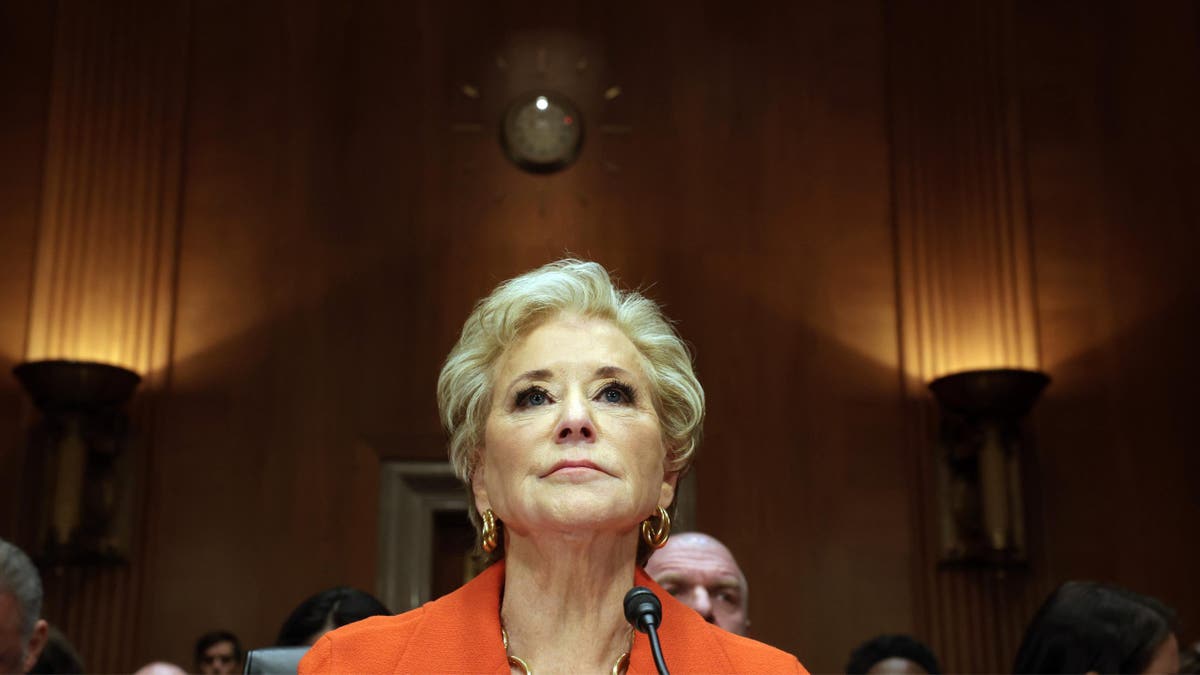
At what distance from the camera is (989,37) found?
22.9 ft

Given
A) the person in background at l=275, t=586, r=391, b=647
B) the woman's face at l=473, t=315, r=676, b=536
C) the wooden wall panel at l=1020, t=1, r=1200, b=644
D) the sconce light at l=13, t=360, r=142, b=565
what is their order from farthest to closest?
the wooden wall panel at l=1020, t=1, r=1200, b=644, the sconce light at l=13, t=360, r=142, b=565, the person in background at l=275, t=586, r=391, b=647, the woman's face at l=473, t=315, r=676, b=536

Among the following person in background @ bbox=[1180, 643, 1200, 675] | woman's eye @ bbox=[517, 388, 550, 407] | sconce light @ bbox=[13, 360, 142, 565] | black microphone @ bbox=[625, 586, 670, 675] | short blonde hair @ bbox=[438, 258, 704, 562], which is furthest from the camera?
sconce light @ bbox=[13, 360, 142, 565]

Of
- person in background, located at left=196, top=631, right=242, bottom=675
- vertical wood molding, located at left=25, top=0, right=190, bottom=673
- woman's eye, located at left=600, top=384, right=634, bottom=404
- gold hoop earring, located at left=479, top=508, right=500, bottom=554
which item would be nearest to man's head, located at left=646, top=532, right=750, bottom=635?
gold hoop earring, located at left=479, top=508, right=500, bottom=554

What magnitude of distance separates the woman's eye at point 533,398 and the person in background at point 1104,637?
63.1 inches

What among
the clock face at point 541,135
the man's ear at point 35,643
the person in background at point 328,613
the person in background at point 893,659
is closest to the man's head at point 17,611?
the man's ear at point 35,643

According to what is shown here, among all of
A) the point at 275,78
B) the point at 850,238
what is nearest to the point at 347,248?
the point at 275,78

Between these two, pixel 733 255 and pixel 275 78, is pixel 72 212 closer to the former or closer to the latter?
pixel 275 78

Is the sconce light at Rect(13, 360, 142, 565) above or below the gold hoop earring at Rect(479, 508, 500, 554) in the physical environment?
above

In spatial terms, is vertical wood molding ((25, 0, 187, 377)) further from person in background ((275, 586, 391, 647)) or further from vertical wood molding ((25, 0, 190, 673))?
person in background ((275, 586, 391, 647))

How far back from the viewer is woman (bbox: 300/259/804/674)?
2.09m

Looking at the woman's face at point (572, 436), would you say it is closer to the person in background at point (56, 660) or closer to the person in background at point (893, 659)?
the person in background at point (56, 660)

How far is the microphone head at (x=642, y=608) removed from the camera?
76.6 inches

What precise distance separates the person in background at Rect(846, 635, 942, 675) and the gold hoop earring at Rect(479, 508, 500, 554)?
274cm

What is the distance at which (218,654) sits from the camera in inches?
229
